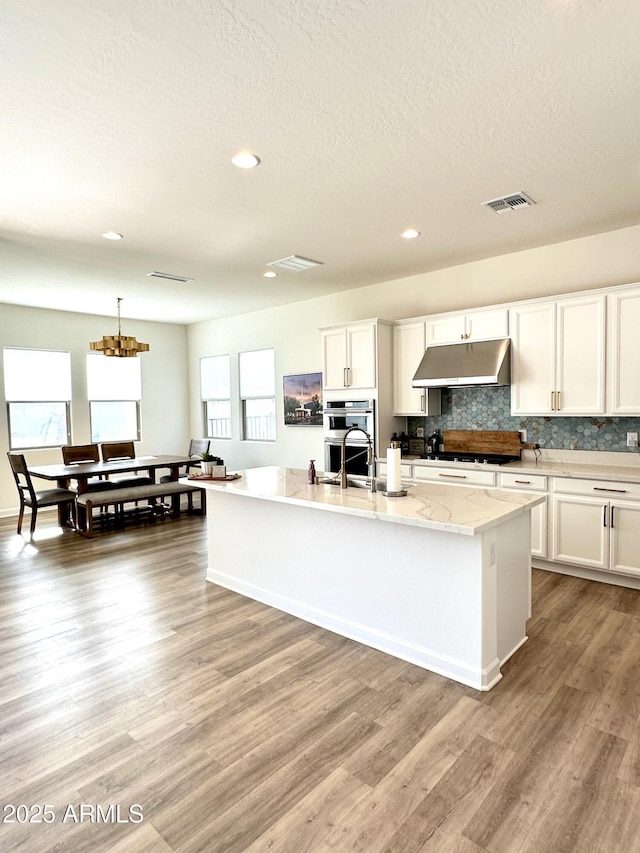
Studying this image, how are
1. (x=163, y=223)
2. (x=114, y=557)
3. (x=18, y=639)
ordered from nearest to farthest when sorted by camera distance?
(x=18, y=639), (x=163, y=223), (x=114, y=557)

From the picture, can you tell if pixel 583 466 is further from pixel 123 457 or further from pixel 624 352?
pixel 123 457

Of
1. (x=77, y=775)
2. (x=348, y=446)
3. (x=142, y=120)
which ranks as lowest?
(x=77, y=775)

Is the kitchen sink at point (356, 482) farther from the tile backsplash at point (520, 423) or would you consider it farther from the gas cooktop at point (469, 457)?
the tile backsplash at point (520, 423)

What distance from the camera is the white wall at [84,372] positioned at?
262 inches

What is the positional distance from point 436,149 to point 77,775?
346 centimetres

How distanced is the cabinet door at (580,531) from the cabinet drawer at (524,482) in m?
0.15

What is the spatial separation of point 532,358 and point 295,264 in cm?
247

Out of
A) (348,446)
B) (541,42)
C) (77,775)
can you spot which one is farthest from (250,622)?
(541,42)

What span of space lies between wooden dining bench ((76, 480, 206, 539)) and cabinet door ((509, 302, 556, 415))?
377 cm

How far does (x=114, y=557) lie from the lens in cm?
471

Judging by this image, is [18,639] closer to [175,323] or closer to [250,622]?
[250,622]

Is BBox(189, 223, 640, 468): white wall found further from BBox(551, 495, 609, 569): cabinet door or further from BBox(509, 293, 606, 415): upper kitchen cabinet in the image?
BBox(551, 495, 609, 569): cabinet door

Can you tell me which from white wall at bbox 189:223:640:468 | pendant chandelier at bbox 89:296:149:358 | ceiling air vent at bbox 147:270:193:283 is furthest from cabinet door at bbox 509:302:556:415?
pendant chandelier at bbox 89:296:149:358

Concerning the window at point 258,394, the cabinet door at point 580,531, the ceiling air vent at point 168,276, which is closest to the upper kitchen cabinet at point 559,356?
the cabinet door at point 580,531
